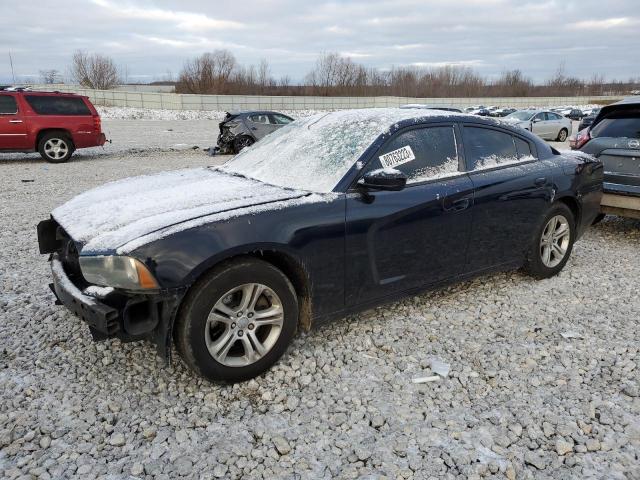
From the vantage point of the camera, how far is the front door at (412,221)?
10.5 ft

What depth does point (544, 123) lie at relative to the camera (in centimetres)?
2070

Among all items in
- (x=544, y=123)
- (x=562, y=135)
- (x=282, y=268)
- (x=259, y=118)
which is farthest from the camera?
(x=562, y=135)

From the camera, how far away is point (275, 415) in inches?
106

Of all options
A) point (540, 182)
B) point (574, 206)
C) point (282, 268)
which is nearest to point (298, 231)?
point (282, 268)

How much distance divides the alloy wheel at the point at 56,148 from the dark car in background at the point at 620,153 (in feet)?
38.9

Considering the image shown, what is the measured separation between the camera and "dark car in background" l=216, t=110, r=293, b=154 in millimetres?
14742

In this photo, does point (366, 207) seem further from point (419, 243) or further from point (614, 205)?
point (614, 205)

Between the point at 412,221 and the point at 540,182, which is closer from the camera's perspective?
the point at 412,221

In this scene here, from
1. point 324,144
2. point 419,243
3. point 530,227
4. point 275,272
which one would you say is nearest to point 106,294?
point 275,272

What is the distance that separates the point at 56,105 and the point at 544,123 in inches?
714

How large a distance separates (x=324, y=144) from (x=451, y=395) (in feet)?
6.29

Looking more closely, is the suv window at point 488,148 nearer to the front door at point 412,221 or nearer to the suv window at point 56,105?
the front door at point 412,221

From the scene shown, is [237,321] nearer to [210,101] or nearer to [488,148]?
[488,148]

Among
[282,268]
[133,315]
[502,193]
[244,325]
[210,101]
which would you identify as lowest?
[244,325]
